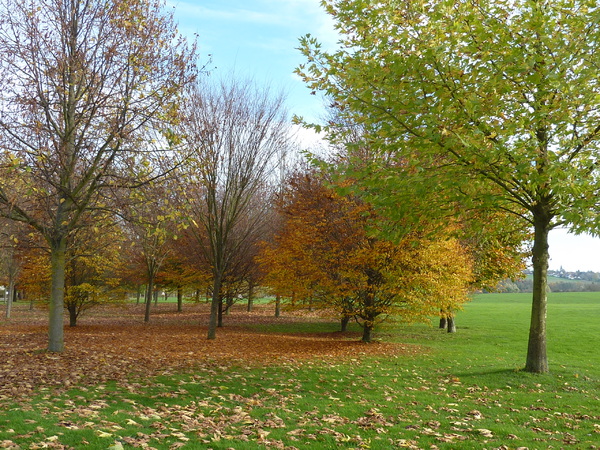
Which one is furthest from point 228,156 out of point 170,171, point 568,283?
point 568,283

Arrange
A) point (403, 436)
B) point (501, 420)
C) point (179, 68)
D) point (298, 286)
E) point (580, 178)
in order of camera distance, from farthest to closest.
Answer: point (298, 286) → point (179, 68) → point (580, 178) → point (501, 420) → point (403, 436)

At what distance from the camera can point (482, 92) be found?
852cm

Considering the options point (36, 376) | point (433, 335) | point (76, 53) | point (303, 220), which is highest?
point (76, 53)

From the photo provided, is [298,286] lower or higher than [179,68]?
lower

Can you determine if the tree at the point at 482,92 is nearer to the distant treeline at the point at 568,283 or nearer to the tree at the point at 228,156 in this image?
the tree at the point at 228,156

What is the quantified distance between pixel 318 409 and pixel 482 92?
6.58 metres

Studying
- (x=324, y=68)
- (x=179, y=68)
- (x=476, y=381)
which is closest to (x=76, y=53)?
(x=179, y=68)

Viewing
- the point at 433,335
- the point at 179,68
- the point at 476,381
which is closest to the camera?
the point at 476,381

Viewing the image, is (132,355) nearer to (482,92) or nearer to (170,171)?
(170,171)

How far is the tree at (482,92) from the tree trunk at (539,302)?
1.12 meters

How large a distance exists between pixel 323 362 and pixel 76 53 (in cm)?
950

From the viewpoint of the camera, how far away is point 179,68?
10.8m

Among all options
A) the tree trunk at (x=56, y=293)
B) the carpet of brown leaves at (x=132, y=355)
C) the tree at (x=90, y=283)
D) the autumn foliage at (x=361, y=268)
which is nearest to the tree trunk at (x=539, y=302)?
the autumn foliage at (x=361, y=268)

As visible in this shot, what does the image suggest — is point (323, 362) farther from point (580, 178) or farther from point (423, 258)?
point (580, 178)
